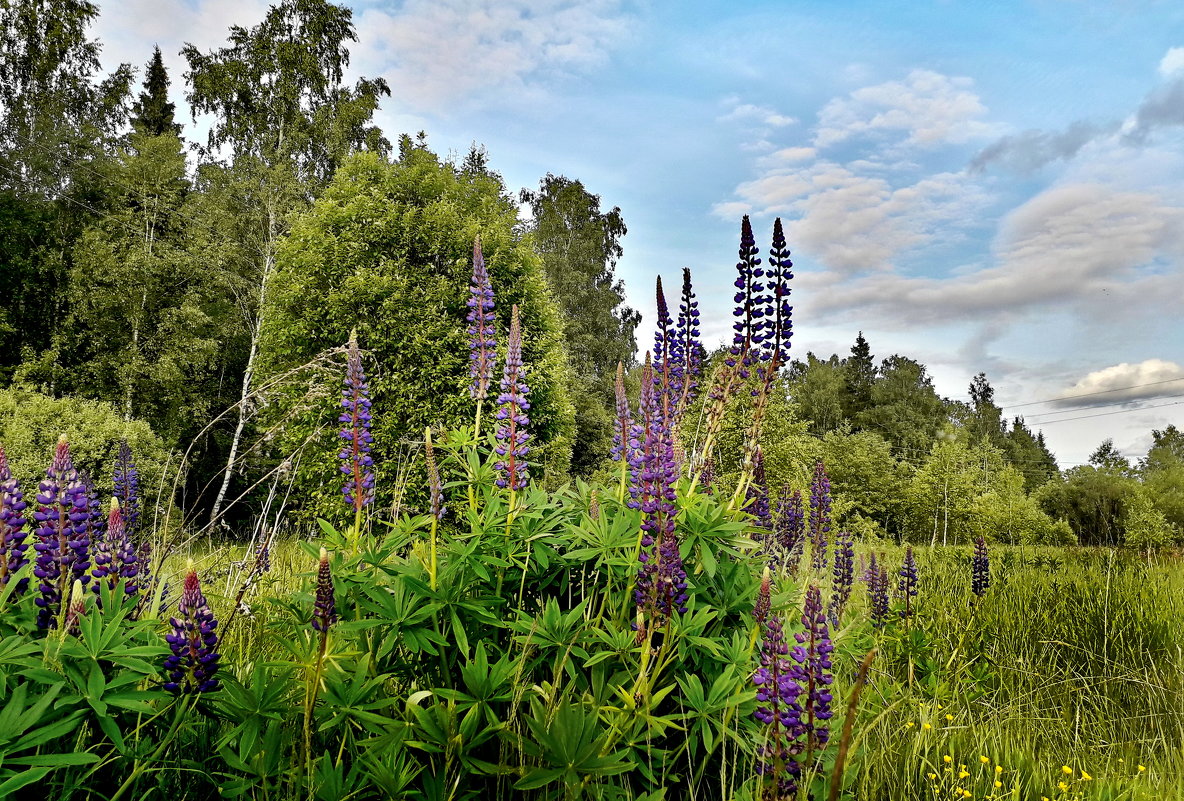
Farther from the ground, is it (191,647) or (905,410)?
(905,410)

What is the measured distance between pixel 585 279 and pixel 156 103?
17.7 metres

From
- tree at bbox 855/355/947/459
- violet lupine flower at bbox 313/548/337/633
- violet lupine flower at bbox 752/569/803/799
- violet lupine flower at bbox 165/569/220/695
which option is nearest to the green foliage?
violet lupine flower at bbox 165/569/220/695

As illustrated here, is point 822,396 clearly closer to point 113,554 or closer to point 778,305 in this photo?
point 778,305

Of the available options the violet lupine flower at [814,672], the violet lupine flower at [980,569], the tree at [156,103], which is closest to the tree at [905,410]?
the violet lupine flower at [980,569]

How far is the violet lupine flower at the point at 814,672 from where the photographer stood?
5.10 feet

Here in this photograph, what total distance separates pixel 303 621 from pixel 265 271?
61.0ft

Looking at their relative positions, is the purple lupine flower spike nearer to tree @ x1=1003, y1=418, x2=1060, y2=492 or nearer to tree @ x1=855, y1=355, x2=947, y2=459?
tree @ x1=855, y1=355, x2=947, y2=459

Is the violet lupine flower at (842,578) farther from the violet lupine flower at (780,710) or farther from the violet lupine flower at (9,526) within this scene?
the violet lupine flower at (9,526)

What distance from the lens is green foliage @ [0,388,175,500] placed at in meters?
11.5

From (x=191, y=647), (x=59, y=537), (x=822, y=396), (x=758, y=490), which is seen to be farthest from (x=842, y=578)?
(x=822, y=396)

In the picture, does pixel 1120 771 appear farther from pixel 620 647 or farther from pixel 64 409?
pixel 64 409

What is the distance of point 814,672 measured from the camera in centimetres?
157

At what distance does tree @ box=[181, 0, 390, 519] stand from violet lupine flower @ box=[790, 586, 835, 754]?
21.9 metres

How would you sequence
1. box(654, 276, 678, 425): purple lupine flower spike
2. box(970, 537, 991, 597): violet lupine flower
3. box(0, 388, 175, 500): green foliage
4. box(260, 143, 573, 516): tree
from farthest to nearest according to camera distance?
box(0, 388, 175, 500): green foliage < box(260, 143, 573, 516): tree < box(970, 537, 991, 597): violet lupine flower < box(654, 276, 678, 425): purple lupine flower spike
